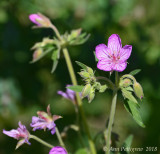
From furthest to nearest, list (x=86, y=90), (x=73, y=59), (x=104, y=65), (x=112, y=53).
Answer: (x=73, y=59) < (x=112, y=53) < (x=104, y=65) < (x=86, y=90)

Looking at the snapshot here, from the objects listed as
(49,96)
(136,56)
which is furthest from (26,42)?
(136,56)

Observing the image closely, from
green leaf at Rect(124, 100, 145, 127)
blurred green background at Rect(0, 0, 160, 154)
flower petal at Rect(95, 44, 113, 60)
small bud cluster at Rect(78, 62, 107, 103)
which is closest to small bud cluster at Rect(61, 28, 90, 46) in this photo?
flower petal at Rect(95, 44, 113, 60)

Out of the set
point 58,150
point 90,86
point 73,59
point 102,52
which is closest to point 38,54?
point 102,52

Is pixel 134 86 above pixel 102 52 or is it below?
below

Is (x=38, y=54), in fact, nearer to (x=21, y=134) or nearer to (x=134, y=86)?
(x=21, y=134)

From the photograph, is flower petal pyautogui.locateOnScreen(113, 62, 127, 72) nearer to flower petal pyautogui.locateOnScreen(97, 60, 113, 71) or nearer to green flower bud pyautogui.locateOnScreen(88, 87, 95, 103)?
flower petal pyautogui.locateOnScreen(97, 60, 113, 71)

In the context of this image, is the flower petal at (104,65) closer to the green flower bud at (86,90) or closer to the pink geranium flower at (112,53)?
the pink geranium flower at (112,53)

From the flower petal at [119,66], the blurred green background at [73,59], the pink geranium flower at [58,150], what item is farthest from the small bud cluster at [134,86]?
the blurred green background at [73,59]
